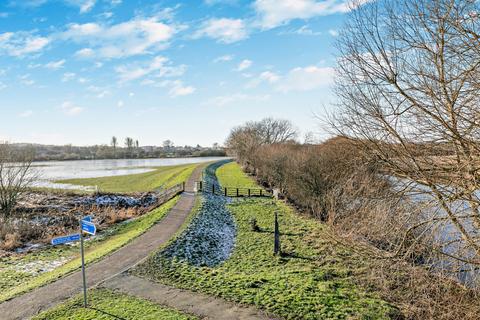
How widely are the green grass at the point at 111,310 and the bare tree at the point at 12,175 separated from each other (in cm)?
1729

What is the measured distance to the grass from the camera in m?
8.98

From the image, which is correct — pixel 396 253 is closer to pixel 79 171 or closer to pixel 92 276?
pixel 92 276

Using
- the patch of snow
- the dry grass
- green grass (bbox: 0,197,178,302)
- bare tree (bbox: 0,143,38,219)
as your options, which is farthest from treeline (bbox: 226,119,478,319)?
bare tree (bbox: 0,143,38,219)

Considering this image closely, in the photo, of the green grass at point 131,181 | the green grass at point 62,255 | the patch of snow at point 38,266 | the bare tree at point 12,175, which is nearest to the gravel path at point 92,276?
the green grass at point 62,255

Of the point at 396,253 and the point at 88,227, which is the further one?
the point at 88,227

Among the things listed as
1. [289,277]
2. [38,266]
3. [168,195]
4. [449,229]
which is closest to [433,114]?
[449,229]

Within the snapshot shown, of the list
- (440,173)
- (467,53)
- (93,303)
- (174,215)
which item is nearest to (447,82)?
(467,53)

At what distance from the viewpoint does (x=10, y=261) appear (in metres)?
15.0

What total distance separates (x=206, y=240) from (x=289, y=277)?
6199 millimetres

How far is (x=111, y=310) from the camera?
8.73 m

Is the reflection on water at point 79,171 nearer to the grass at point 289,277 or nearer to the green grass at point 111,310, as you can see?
the grass at point 289,277

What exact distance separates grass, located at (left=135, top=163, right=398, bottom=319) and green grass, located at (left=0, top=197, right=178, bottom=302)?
316cm

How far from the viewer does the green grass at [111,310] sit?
8344mm

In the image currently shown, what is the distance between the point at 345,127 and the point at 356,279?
5.90m
